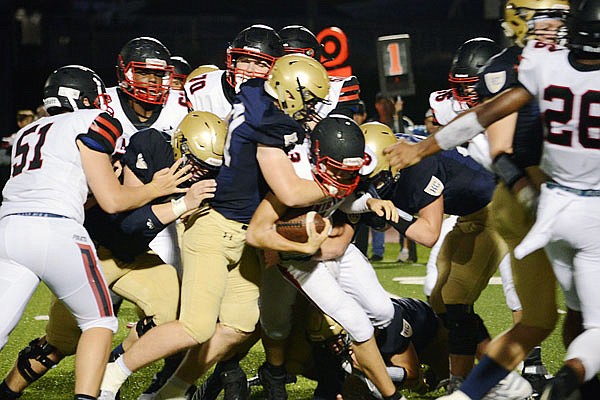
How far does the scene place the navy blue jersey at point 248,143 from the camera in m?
3.86

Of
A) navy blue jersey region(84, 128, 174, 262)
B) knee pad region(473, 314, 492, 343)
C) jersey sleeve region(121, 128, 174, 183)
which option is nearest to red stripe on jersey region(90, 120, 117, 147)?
navy blue jersey region(84, 128, 174, 262)

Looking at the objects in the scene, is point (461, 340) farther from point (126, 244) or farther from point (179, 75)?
point (179, 75)

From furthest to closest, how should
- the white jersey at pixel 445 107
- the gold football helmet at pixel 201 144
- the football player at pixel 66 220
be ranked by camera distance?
the white jersey at pixel 445 107 → the gold football helmet at pixel 201 144 → the football player at pixel 66 220

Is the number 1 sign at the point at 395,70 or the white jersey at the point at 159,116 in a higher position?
the white jersey at the point at 159,116

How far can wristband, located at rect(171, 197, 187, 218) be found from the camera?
405cm

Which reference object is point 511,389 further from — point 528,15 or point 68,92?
point 68,92

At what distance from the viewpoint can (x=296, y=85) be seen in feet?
13.1

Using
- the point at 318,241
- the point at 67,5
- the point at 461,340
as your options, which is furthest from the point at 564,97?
the point at 67,5

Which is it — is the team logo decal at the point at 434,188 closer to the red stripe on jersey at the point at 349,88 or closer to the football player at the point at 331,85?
the football player at the point at 331,85

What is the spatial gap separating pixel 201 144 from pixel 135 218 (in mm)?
433

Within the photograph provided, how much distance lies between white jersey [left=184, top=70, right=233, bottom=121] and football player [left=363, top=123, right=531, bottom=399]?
813mm

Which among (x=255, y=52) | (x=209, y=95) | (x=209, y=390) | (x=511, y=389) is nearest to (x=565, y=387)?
(x=511, y=389)

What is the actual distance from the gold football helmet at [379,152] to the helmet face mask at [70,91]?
1205 mm

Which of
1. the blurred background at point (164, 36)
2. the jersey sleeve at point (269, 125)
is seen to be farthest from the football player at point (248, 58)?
the blurred background at point (164, 36)
